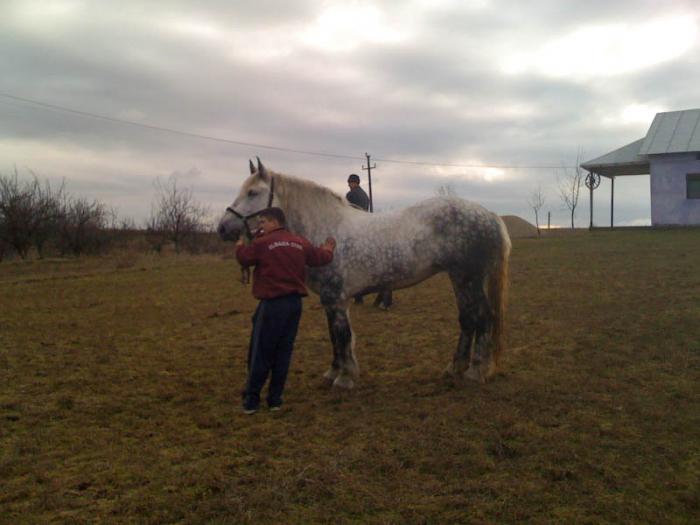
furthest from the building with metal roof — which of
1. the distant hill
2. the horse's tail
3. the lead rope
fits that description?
the lead rope

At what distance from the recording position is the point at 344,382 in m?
5.13

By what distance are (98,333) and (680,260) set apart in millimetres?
13986

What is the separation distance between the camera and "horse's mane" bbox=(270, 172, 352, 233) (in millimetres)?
5195

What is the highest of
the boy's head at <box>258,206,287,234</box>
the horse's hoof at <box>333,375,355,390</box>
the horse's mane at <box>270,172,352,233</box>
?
the horse's mane at <box>270,172,352,233</box>

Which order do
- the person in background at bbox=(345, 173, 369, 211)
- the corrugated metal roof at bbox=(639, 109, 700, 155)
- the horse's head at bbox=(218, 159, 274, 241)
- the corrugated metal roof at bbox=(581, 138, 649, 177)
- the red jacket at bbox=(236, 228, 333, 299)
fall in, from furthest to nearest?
the corrugated metal roof at bbox=(581, 138, 649, 177) < the corrugated metal roof at bbox=(639, 109, 700, 155) < the person in background at bbox=(345, 173, 369, 211) < the horse's head at bbox=(218, 159, 274, 241) < the red jacket at bbox=(236, 228, 333, 299)

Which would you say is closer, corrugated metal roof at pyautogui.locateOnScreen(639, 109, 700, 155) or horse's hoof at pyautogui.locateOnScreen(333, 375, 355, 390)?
horse's hoof at pyautogui.locateOnScreen(333, 375, 355, 390)

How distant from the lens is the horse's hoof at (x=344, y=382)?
510 cm

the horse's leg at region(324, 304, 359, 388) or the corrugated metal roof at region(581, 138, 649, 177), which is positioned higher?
the corrugated metal roof at region(581, 138, 649, 177)

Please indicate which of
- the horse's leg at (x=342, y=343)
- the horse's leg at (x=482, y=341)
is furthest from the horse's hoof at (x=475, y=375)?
the horse's leg at (x=342, y=343)

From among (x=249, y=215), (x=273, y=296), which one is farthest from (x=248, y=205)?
(x=273, y=296)

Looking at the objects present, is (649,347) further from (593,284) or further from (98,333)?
(98,333)

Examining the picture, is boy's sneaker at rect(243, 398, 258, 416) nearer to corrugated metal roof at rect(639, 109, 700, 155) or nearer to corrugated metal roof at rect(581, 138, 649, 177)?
corrugated metal roof at rect(639, 109, 700, 155)

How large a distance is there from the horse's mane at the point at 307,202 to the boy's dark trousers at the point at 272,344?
1043mm

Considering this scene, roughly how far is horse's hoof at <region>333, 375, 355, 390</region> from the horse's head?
1.65 meters
